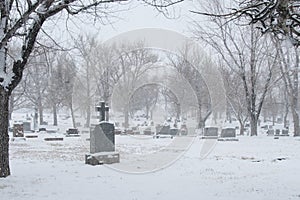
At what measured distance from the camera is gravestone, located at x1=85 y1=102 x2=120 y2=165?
13.3m

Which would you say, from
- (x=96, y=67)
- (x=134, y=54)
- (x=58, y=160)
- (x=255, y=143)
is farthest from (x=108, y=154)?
(x=134, y=54)

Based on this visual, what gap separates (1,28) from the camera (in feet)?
31.0

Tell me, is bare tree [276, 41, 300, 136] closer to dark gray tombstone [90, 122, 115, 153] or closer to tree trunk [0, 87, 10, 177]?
dark gray tombstone [90, 122, 115, 153]

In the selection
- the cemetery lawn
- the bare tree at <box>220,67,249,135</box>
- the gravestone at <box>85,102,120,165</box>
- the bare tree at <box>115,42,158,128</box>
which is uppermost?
the bare tree at <box>115,42,158,128</box>

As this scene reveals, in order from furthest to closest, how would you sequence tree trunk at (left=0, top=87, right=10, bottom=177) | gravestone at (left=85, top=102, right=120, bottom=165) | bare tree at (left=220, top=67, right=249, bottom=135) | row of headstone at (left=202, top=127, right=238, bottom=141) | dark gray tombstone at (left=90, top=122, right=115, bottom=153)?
bare tree at (left=220, top=67, right=249, bottom=135) < row of headstone at (left=202, top=127, right=238, bottom=141) < dark gray tombstone at (left=90, top=122, right=115, bottom=153) < gravestone at (left=85, top=102, right=120, bottom=165) < tree trunk at (left=0, top=87, right=10, bottom=177)

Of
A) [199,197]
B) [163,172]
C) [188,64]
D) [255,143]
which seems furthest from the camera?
[188,64]

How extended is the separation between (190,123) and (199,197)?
33.2 metres

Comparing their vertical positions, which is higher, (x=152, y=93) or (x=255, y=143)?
(x=152, y=93)

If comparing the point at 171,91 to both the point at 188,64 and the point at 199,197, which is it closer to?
the point at 188,64

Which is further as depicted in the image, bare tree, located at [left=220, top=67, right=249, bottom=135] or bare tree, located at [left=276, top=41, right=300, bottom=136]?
bare tree, located at [left=220, top=67, right=249, bottom=135]

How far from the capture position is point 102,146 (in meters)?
14.0

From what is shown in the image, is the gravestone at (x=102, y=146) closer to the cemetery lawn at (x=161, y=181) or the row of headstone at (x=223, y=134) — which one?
the cemetery lawn at (x=161, y=181)

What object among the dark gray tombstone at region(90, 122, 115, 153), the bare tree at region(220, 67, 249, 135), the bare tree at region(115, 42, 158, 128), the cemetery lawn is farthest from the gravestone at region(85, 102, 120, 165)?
the bare tree at region(115, 42, 158, 128)

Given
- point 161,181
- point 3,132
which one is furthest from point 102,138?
point 3,132
